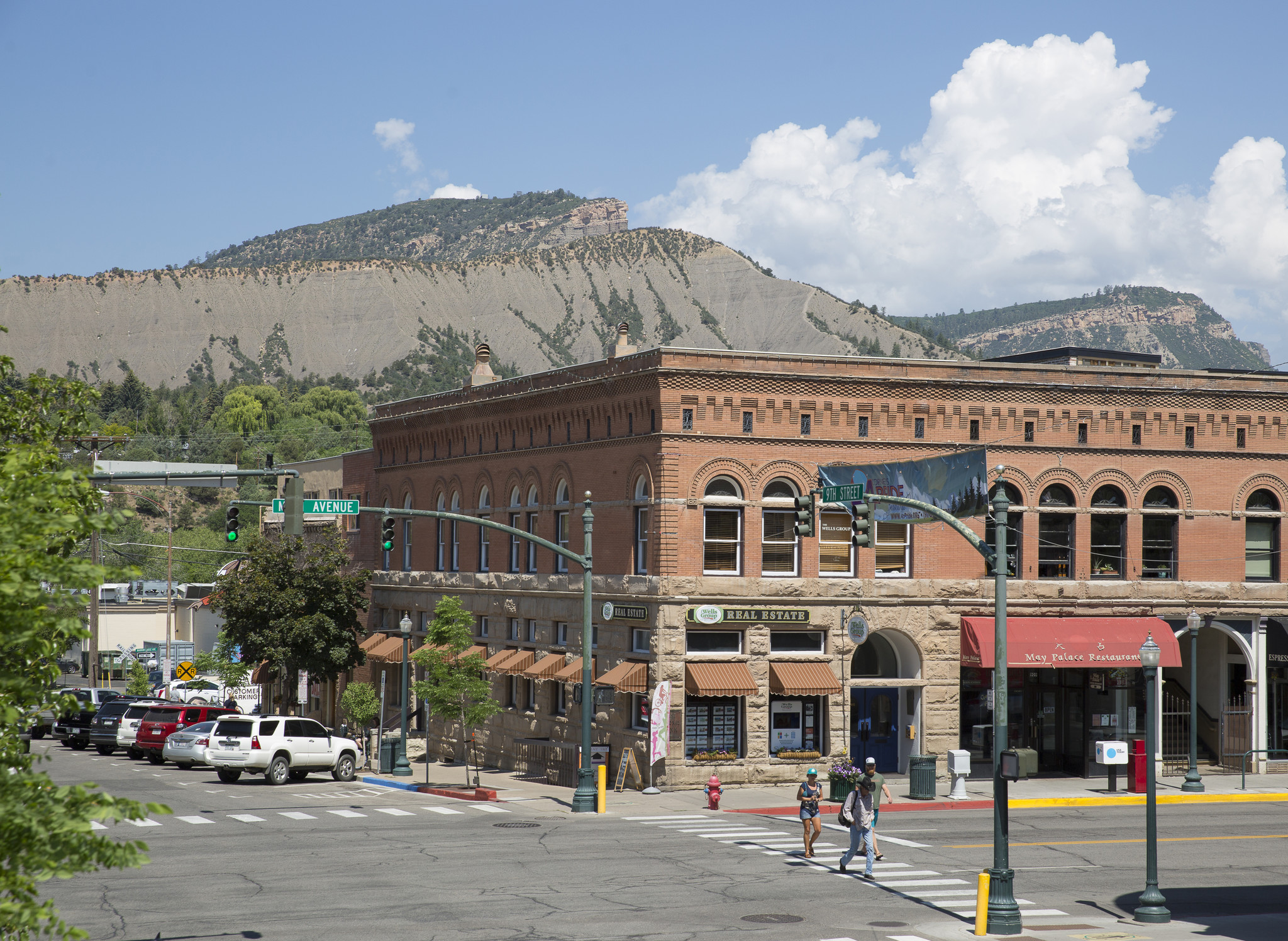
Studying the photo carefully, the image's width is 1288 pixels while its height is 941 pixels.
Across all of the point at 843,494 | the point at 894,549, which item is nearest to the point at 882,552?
the point at 894,549

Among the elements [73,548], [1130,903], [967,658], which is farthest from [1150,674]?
[73,548]

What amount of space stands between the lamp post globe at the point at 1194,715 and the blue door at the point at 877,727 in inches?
311

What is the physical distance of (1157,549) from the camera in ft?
135

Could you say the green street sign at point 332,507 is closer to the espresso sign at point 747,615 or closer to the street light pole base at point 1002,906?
the espresso sign at point 747,615

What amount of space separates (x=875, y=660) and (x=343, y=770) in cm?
1643

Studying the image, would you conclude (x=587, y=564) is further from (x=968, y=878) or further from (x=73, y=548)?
(x=73, y=548)

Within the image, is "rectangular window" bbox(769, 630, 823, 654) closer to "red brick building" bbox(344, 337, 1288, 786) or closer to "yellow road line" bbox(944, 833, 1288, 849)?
"red brick building" bbox(344, 337, 1288, 786)

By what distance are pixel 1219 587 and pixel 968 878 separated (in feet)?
68.5

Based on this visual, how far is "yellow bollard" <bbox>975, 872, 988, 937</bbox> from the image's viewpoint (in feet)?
65.0

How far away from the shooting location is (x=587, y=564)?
34.1 m

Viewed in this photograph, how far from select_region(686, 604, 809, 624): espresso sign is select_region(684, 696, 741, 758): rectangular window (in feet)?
7.33

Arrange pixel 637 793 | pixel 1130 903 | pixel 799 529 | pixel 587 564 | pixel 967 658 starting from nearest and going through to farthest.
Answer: pixel 1130 903 < pixel 799 529 < pixel 587 564 < pixel 637 793 < pixel 967 658

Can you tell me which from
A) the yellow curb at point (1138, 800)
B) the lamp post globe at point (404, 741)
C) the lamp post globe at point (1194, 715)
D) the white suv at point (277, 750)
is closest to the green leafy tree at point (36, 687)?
the yellow curb at point (1138, 800)

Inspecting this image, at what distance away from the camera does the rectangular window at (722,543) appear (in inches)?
1506
